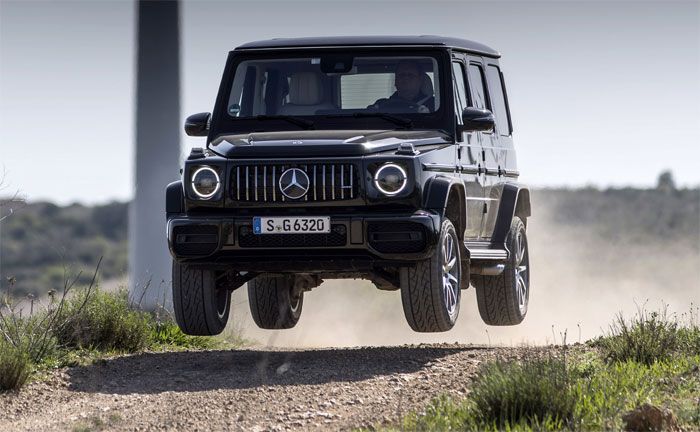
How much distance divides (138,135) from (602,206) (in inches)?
1823

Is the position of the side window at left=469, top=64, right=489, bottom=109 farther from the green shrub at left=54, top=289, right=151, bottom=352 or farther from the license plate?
the green shrub at left=54, top=289, right=151, bottom=352

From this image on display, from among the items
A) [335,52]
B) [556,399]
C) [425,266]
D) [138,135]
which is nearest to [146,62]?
[138,135]

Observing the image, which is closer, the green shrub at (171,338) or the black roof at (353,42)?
the black roof at (353,42)

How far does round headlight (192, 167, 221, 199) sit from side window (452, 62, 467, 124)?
2.20m

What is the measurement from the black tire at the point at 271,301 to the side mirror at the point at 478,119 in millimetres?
2809

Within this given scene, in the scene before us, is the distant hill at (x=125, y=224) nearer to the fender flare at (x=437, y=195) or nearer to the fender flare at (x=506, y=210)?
the fender flare at (x=506, y=210)

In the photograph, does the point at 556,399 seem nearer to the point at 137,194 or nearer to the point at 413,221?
the point at 413,221

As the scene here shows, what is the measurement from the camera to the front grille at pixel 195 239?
10812 mm

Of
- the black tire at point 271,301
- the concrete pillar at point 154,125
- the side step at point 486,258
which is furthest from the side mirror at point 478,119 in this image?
the concrete pillar at point 154,125

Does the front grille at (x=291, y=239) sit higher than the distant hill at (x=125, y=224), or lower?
higher

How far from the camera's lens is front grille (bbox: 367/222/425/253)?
1055cm

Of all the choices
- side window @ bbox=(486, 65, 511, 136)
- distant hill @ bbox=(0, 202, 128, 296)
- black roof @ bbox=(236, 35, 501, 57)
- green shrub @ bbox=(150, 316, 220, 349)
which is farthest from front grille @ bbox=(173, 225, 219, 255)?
distant hill @ bbox=(0, 202, 128, 296)

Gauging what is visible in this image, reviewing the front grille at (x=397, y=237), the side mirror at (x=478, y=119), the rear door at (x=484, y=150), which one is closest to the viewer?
the front grille at (x=397, y=237)

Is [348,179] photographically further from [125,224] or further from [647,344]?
[125,224]
